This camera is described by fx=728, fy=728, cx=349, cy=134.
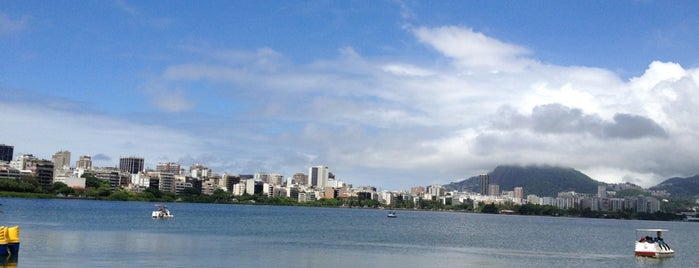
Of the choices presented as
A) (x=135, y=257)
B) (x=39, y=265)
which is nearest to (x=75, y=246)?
(x=135, y=257)

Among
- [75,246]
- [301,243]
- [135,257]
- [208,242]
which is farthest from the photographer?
[301,243]

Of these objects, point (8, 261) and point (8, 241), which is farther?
point (8, 241)

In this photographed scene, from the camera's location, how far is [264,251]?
48.0m

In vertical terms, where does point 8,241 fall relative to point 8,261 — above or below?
above

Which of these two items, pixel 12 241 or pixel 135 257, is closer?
pixel 12 241

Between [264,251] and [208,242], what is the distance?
745 cm

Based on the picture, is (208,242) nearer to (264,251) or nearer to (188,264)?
(264,251)

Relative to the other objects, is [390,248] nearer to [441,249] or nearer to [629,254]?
[441,249]

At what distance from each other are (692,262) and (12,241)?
47.8 metres

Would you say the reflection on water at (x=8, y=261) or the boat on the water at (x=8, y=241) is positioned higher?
the boat on the water at (x=8, y=241)

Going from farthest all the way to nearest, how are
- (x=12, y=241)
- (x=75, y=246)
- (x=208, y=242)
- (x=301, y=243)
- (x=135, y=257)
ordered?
A: (x=301, y=243)
(x=208, y=242)
(x=75, y=246)
(x=135, y=257)
(x=12, y=241)

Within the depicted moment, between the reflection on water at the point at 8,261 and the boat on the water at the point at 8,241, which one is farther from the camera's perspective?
the boat on the water at the point at 8,241

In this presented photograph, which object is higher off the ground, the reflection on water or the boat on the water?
the boat on the water

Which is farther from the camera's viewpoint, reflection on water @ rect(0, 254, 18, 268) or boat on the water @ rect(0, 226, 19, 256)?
boat on the water @ rect(0, 226, 19, 256)
